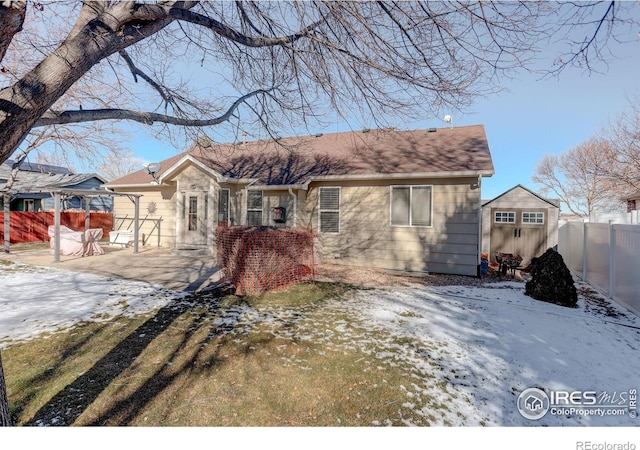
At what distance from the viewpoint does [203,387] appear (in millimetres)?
2854

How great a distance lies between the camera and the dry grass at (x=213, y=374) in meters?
2.47

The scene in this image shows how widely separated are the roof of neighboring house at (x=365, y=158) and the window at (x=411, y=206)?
63cm

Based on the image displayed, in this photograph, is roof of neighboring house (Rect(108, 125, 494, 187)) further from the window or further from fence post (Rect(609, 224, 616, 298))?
fence post (Rect(609, 224, 616, 298))

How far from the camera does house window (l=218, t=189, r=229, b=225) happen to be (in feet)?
36.1

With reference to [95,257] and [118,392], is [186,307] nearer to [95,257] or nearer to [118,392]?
[118,392]

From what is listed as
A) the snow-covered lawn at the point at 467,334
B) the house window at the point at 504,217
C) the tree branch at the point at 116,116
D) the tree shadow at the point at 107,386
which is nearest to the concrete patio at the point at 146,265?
the snow-covered lawn at the point at 467,334

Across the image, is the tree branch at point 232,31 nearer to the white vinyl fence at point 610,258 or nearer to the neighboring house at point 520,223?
the white vinyl fence at point 610,258

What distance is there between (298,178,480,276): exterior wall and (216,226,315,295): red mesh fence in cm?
339

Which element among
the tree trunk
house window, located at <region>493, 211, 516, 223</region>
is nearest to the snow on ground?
the tree trunk

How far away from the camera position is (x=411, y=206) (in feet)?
29.3

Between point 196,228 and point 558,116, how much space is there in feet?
37.5

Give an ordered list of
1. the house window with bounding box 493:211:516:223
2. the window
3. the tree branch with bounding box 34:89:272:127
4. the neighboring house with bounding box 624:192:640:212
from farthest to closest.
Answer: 1. the neighboring house with bounding box 624:192:640:212
2. the house window with bounding box 493:211:516:223
3. the window
4. the tree branch with bounding box 34:89:272:127

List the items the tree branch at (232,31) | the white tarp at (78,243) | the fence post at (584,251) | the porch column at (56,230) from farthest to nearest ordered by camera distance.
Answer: the white tarp at (78,243) < the porch column at (56,230) < the fence post at (584,251) < the tree branch at (232,31)
